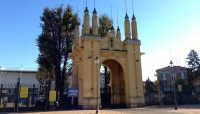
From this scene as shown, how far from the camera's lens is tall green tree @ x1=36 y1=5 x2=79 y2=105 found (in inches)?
1159

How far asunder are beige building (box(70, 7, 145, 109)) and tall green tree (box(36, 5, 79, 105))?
3.41m

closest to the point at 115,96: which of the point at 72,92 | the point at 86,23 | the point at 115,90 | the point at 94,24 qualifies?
the point at 115,90

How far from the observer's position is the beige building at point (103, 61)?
2241 centimetres

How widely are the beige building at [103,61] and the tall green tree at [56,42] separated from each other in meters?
3.41

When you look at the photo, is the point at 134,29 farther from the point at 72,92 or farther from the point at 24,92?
the point at 24,92

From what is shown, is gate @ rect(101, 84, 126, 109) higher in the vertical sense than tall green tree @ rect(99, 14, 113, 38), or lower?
lower

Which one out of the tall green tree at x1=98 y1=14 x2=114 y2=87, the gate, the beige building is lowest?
the gate

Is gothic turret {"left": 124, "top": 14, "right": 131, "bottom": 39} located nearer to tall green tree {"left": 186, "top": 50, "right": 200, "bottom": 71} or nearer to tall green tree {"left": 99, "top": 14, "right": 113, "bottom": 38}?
tall green tree {"left": 99, "top": 14, "right": 113, "bottom": 38}

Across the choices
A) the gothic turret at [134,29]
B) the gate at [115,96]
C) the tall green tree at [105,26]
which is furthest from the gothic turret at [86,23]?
the tall green tree at [105,26]

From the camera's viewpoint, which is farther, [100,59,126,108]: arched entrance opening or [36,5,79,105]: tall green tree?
[36,5,79,105]: tall green tree

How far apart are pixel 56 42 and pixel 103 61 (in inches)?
367

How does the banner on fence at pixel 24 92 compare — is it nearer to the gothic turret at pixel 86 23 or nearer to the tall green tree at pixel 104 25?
the gothic turret at pixel 86 23

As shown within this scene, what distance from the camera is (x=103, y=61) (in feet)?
81.3

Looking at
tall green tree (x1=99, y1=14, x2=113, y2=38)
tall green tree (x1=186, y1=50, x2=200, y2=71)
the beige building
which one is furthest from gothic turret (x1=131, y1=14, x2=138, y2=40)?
tall green tree (x1=186, y1=50, x2=200, y2=71)
